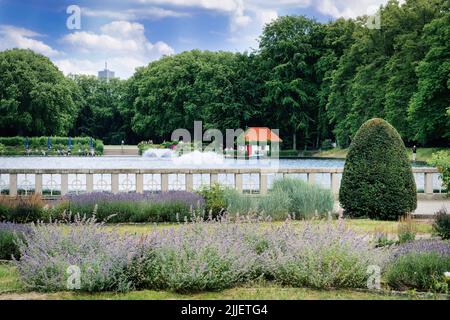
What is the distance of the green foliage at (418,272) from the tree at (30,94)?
1433 centimetres

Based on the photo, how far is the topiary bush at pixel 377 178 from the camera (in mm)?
13484

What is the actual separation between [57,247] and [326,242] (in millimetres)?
3122

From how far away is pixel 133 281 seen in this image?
6840 mm

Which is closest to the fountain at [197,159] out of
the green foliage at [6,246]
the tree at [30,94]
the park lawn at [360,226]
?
the tree at [30,94]

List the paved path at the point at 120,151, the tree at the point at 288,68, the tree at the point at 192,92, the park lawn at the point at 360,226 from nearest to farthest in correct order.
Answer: the park lawn at the point at 360,226 → the tree at the point at 192,92 → the paved path at the point at 120,151 → the tree at the point at 288,68

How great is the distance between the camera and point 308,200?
13.8 m

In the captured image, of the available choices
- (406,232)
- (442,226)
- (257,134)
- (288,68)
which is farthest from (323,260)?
(288,68)

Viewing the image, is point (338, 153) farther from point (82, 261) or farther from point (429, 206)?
point (82, 261)

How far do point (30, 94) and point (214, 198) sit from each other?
9.52m

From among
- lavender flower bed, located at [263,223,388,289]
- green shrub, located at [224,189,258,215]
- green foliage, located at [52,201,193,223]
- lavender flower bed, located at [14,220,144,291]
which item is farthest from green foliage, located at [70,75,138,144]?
lavender flower bed, located at [263,223,388,289]

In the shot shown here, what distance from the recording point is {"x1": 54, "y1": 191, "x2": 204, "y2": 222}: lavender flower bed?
13.1 m

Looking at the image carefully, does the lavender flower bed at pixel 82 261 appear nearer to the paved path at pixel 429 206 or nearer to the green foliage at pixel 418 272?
the green foliage at pixel 418 272

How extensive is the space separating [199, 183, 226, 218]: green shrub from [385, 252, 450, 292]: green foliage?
642cm

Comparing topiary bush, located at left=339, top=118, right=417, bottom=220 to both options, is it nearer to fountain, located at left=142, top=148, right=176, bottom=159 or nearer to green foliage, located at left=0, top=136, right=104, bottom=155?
green foliage, located at left=0, top=136, right=104, bottom=155
